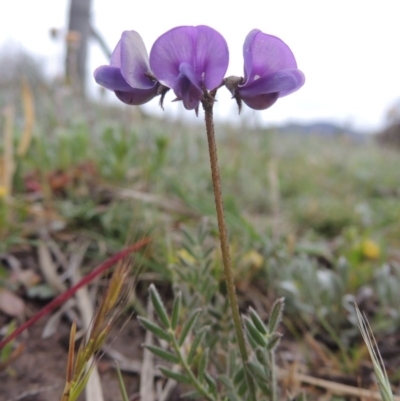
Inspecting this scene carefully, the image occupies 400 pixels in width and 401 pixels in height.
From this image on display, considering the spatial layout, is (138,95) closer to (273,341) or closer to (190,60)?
(190,60)

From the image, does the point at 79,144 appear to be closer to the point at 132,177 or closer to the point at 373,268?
the point at 132,177

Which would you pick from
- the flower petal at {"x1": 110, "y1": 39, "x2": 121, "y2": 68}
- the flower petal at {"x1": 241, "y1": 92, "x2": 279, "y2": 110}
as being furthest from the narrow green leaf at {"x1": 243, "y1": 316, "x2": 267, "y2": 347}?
the flower petal at {"x1": 110, "y1": 39, "x2": 121, "y2": 68}

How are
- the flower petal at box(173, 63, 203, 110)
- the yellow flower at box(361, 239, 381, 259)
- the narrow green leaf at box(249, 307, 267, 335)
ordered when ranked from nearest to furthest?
the flower petal at box(173, 63, 203, 110), the narrow green leaf at box(249, 307, 267, 335), the yellow flower at box(361, 239, 381, 259)

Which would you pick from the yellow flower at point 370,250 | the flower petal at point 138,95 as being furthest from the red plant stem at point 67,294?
the yellow flower at point 370,250

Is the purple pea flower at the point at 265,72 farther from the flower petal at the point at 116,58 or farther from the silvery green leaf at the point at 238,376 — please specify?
the silvery green leaf at the point at 238,376

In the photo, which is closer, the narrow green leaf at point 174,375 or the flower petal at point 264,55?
the flower petal at point 264,55

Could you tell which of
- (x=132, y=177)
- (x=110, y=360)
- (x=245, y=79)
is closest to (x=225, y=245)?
(x=245, y=79)

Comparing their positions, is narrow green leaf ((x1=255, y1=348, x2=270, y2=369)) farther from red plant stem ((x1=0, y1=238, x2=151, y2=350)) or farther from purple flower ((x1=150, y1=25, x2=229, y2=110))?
purple flower ((x1=150, y1=25, x2=229, y2=110))
